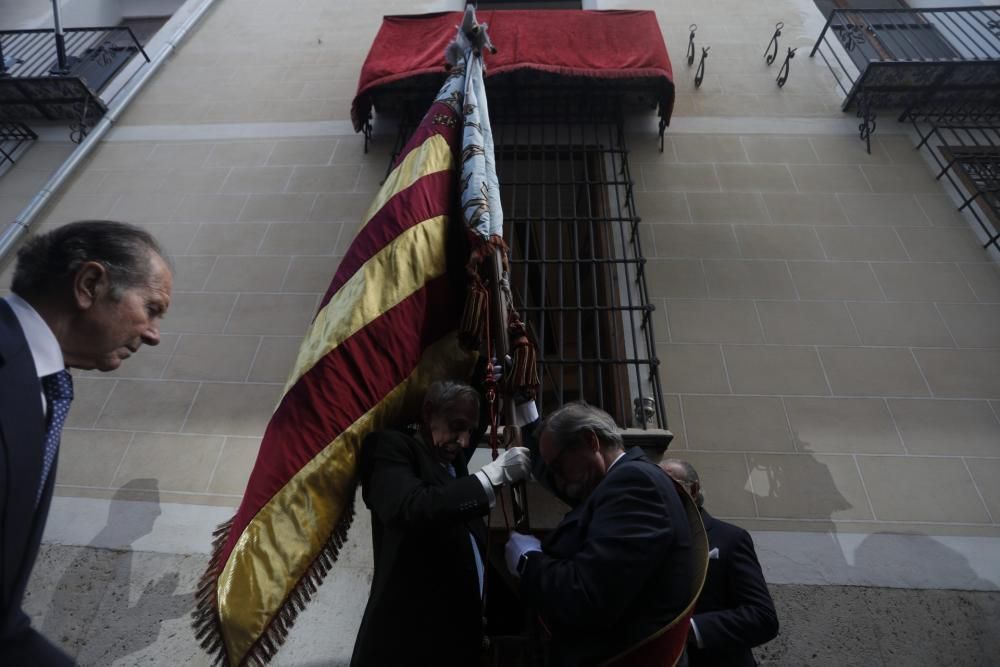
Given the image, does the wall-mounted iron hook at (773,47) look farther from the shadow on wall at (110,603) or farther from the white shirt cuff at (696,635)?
the shadow on wall at (110,603)

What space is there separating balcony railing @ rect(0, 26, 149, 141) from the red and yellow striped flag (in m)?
4.62

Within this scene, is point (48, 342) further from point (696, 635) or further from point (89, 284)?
point (696, 635)

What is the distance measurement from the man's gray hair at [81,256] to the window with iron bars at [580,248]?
2433 mm

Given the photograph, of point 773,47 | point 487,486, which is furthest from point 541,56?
point 487,486

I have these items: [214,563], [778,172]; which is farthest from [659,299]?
[214,563]

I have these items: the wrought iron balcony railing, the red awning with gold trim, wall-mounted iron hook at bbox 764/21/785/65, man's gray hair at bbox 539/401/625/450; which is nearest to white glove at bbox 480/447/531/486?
man's gray hair at bbox 539/401/625/450

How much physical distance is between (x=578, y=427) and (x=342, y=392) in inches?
34.2

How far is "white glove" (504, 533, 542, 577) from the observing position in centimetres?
164

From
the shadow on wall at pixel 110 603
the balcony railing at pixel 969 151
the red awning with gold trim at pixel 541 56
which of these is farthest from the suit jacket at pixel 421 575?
the balcony railing at pixel 969 151

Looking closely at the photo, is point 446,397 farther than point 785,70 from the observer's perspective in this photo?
No

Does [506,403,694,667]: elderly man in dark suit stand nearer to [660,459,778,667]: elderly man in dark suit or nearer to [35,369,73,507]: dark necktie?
[660,459,778,667]: elderly man in dark suit

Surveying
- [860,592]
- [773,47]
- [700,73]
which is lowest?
[860,592]

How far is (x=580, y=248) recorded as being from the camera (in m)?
4.95

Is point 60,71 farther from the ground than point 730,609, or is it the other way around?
point 60,71
